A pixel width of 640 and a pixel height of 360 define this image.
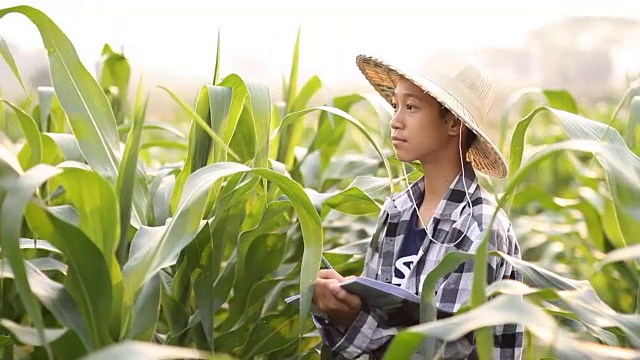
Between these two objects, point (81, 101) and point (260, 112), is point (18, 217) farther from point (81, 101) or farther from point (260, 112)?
point (260, 112)

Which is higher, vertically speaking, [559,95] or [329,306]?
[559,95]

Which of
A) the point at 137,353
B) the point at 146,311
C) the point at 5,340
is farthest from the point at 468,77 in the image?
the point at 137,353

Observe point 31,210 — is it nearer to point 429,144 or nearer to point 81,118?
point 81,118

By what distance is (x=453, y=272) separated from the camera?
118cm

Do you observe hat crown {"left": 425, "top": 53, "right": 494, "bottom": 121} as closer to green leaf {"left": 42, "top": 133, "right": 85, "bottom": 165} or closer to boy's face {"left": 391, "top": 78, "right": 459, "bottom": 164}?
boy's face {"left": 391, "top": 78, "right": 459, "bottom": 164}

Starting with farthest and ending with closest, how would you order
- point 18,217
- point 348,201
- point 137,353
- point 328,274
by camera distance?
1. point 348,201
2. point 328,274
3. point 18,217
4. point 137,353

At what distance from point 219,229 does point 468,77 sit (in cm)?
35

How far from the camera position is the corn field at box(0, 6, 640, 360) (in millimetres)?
854

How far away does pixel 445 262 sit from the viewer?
0.99 meters

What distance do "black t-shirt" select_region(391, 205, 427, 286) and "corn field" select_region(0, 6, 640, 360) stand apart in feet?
0.34

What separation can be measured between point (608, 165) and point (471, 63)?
1.53 ft

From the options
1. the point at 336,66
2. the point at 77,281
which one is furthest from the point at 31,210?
the point at 336,66

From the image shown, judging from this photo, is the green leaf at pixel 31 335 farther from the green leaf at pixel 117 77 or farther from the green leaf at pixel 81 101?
the green leaf at pixel 117 77

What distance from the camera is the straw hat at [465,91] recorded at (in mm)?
1236
